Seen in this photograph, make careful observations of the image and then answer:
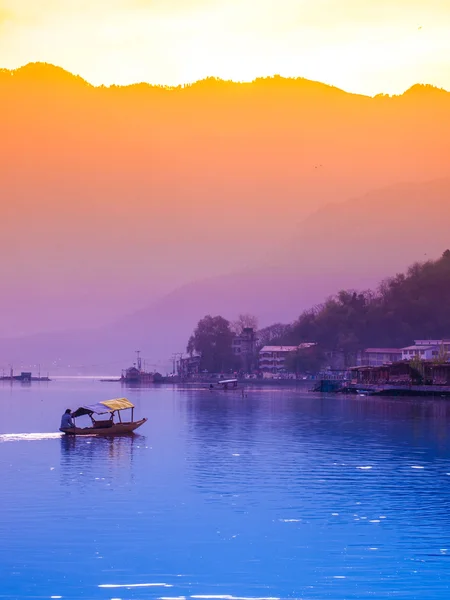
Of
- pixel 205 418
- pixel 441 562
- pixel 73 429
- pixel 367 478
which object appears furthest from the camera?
pixel 205 418

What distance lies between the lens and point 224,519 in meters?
39.8

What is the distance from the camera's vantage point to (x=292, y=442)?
7688cm

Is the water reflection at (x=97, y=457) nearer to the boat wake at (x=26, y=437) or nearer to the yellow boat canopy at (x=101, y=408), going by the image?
the yellow boat canopy at (x=101, y=408)

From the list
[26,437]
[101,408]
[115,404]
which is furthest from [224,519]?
[26,437]

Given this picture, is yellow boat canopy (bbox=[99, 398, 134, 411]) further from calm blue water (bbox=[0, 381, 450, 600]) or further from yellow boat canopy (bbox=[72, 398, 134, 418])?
calm blue water (bbox=[0, 381, 450, 600])

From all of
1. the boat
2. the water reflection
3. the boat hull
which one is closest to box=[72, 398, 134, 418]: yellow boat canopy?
the boat

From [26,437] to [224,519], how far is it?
4545 centimetres

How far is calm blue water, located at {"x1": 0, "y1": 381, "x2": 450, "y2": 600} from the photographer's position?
1170 inches

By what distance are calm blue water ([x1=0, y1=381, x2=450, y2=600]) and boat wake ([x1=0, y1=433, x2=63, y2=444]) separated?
422cm

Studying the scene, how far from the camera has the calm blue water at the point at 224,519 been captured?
2972 centimetres

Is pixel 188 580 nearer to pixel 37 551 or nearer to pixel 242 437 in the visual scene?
pixel 37 551

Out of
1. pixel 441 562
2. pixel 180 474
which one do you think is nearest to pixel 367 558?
pixel 441 562

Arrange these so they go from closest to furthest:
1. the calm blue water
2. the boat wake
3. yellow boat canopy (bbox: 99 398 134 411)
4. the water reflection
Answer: the calm blue water, the water reflection, yellow boat canopy (bbox: 99 398 134 411), the boat wake

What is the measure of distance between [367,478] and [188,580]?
24003 millimetres
